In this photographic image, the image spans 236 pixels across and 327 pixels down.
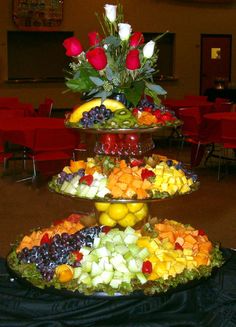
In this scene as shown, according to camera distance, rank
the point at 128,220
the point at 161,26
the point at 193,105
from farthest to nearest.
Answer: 1. the point at 161,26
2. the point at 193,105
3. the point at 128,220

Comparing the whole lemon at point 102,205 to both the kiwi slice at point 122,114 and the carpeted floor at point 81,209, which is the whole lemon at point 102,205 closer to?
the kiwi slice at point 122,114

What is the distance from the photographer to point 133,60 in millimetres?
2098

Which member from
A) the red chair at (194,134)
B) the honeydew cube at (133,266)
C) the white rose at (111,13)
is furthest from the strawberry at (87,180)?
the red chair at (194,134)

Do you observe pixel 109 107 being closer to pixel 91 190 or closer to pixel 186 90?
pixel 91 190

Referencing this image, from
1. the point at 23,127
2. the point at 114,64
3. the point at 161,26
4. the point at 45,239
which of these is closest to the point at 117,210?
the point at 45,239

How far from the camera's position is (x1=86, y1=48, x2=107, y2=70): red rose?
209 cm

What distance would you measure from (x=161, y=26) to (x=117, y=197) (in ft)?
46.6


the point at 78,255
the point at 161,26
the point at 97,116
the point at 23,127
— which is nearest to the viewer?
the point at 78,255

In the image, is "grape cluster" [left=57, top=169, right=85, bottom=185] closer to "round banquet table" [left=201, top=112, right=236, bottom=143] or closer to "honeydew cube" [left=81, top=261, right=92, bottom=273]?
"honeydew cube" [left=81, top=261, right=92, bottom=273]

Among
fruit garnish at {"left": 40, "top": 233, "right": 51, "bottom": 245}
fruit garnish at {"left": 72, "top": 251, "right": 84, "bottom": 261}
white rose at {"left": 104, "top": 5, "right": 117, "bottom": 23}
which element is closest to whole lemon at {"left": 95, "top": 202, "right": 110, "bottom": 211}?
fruit garnish at {"left": 40, "top": 233, "right": 51, "bottom": 245}

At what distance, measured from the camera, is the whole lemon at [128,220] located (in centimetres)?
229

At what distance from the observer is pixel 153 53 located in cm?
224

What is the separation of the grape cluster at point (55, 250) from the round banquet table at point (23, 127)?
445 centimetres

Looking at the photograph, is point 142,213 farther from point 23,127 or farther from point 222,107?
point 222,107
